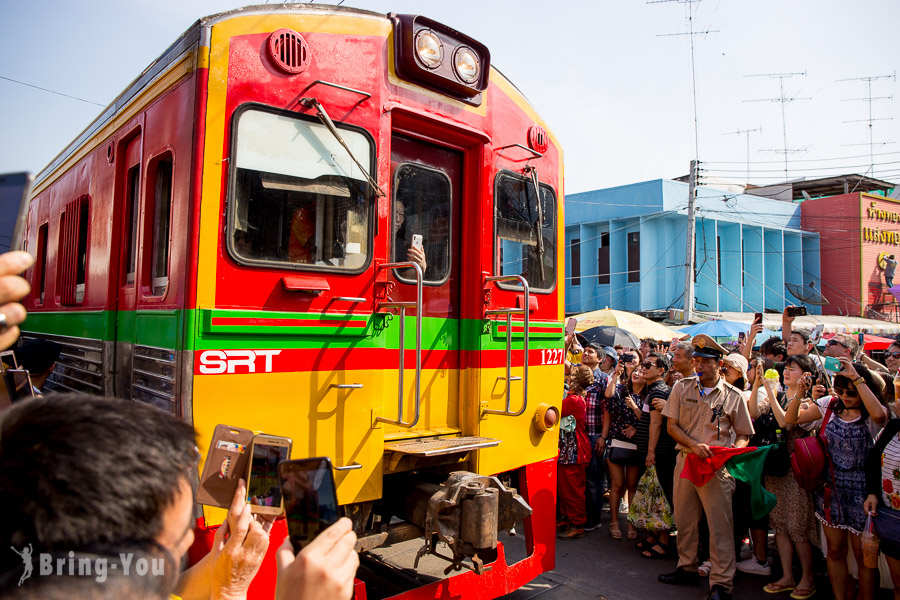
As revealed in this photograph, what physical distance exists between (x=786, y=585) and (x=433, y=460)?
333 centimetres

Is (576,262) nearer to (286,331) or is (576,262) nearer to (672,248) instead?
(672,248)

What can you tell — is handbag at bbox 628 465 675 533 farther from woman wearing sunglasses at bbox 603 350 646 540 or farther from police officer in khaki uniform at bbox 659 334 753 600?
police officer in khaki uniform at bbox 659 334 753 600

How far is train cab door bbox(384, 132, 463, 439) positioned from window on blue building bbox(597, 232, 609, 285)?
21.0m

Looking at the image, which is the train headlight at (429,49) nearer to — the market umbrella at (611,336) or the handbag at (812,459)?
the handbag at (812,459)

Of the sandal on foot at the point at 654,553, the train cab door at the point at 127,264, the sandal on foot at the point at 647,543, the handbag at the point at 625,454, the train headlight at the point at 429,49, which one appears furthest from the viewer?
the handbag at the point at 625,454

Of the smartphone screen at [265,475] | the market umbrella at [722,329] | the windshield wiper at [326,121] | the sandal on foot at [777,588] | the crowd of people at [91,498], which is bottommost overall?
the sandal on foot at [777,588]

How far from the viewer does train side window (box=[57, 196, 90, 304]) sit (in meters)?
4.97

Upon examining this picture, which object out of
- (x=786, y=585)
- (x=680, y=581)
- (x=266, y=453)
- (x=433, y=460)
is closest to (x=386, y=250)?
(x=433, y=460)

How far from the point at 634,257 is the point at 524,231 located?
20225mm

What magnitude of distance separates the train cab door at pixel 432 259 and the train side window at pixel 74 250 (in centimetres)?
248

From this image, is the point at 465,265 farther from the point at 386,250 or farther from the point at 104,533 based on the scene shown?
the point at 104,533

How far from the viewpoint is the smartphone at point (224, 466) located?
1880 millimetres

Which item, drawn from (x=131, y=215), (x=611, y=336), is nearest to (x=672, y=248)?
(x=611, y=336)

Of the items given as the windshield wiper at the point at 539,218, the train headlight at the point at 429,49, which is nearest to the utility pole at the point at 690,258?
the windshield wiper at the point at 539,218
